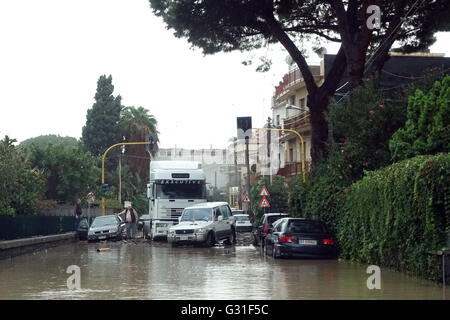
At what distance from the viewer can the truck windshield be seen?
3525 cm

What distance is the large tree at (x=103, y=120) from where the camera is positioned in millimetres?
81500

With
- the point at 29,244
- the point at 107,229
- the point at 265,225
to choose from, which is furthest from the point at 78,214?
the point at 265,225

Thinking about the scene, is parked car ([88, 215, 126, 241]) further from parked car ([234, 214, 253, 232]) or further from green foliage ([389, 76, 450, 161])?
parked car ([234, 214, 253, 232])

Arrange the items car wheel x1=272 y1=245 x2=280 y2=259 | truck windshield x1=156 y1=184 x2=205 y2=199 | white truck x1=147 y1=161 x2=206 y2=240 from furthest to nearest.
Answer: truck windshield x1=156 y1=184 x2=205 y2=199, white truck x1=147 y1=161 x2=206 y2=240, car wheel x1=272 y1=245 x2=280 y2=259

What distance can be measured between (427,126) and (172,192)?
660 inches

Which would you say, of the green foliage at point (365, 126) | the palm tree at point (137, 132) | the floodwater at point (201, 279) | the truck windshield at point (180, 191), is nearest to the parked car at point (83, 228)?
the truck windshield at point (180, 191)

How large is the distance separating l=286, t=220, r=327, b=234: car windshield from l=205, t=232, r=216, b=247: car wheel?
768cm

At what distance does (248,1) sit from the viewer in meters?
29.0

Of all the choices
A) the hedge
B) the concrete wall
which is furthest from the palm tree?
the hedge

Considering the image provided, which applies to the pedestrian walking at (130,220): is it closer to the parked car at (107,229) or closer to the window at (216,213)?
the parked car at (107,229)

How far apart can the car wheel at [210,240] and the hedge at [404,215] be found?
9.70 meters

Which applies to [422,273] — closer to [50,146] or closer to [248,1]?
[248,1]

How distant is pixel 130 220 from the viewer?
35.3 metres
